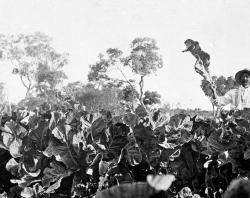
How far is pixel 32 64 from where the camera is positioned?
161 feet

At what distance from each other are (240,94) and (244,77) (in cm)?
22

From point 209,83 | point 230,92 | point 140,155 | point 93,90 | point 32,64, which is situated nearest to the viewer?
point 140,155

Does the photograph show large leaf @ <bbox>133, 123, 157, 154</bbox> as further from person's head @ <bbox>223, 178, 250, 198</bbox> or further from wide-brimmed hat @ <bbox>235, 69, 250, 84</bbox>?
wide-brimmed hat @ <bbox>235, 69, 250, 84</bbox>

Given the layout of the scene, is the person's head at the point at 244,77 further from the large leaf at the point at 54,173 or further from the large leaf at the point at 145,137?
the large leaf at the point at 54,173

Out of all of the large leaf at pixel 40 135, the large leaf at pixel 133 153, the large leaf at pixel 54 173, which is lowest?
the large leaf at pixel 54 173

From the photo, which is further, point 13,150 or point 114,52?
point 114,52

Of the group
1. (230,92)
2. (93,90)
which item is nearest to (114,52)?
(93,90)

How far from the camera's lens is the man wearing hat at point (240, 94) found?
3.90 meters

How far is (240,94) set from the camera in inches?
155

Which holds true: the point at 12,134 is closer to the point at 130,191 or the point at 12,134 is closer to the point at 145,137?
the point at 145,137

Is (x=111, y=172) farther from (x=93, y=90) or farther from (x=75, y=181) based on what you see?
(x=93, y=90)

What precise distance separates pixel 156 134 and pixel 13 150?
894 mm

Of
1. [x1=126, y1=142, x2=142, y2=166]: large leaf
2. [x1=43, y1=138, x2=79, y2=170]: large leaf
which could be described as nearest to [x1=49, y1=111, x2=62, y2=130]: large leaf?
[x1=43, y1=138, x2=79, y2=170]: large leaf

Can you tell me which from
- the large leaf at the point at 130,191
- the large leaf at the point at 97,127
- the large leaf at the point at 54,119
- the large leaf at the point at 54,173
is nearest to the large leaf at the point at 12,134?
the large leaf at the point at 54,119
